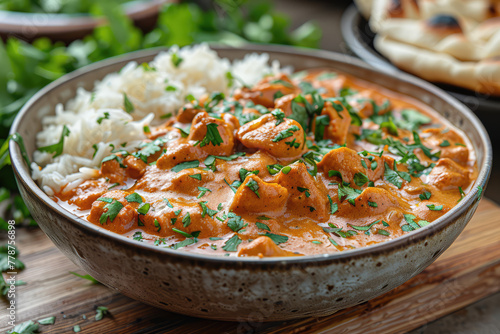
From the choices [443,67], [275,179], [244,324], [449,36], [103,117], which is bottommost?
[244,324]

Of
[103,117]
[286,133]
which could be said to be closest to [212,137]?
[286,133]

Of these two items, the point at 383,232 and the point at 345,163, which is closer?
the point at 383,232

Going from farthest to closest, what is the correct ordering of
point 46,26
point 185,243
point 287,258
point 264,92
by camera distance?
point 46,26 < point 264,92 < point 185,243 < point 287,258

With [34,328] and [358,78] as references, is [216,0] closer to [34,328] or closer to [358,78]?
[358,78]

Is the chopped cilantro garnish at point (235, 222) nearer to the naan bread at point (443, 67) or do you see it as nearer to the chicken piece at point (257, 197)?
the chicken piece at point (257, 197)

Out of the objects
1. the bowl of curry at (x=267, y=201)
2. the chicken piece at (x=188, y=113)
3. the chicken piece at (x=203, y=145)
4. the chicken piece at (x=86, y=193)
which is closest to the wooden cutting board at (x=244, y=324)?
the bowl of curry at (x=267, y=201)

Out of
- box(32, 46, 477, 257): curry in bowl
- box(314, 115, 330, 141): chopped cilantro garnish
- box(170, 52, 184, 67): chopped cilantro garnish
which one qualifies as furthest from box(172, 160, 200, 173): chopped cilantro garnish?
box(170, 52, 184, 67): chopped cilantro garnish

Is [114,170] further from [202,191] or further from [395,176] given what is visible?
[395,176]
